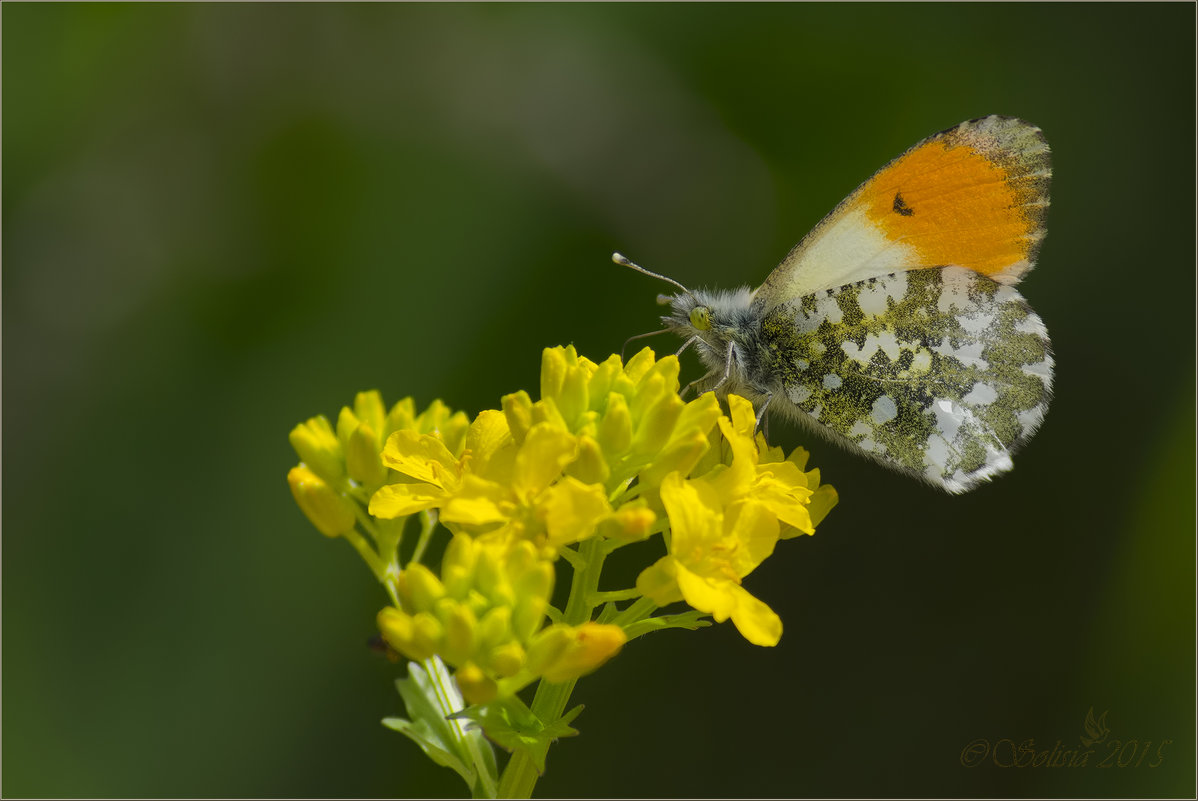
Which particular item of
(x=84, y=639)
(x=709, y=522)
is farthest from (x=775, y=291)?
(x=84, y=639)

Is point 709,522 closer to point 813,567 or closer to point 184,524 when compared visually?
point 813,567

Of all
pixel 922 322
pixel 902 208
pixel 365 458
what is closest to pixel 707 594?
pixel 365 458

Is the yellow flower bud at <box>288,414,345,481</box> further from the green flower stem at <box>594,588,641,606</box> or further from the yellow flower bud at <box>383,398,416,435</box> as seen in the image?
the green flower stem at <box>594,588,641,606</box>

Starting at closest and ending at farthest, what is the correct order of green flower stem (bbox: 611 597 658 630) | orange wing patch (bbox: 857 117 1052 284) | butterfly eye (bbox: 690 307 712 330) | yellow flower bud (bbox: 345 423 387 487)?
green flower stem (bbox: 611 597 658 630), yellow flower bud (bbox: 345 423 387 487), orange wing patch (bbox: 857 117 1052 284), butterfly eye (bbox: 690 307 712 330)

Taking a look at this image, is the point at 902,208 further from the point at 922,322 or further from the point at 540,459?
the point at 540,459

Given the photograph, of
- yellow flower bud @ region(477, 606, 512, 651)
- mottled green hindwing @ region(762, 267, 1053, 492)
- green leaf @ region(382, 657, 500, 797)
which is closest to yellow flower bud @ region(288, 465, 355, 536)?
green leaf @ region(382, 657, 500, 797)
